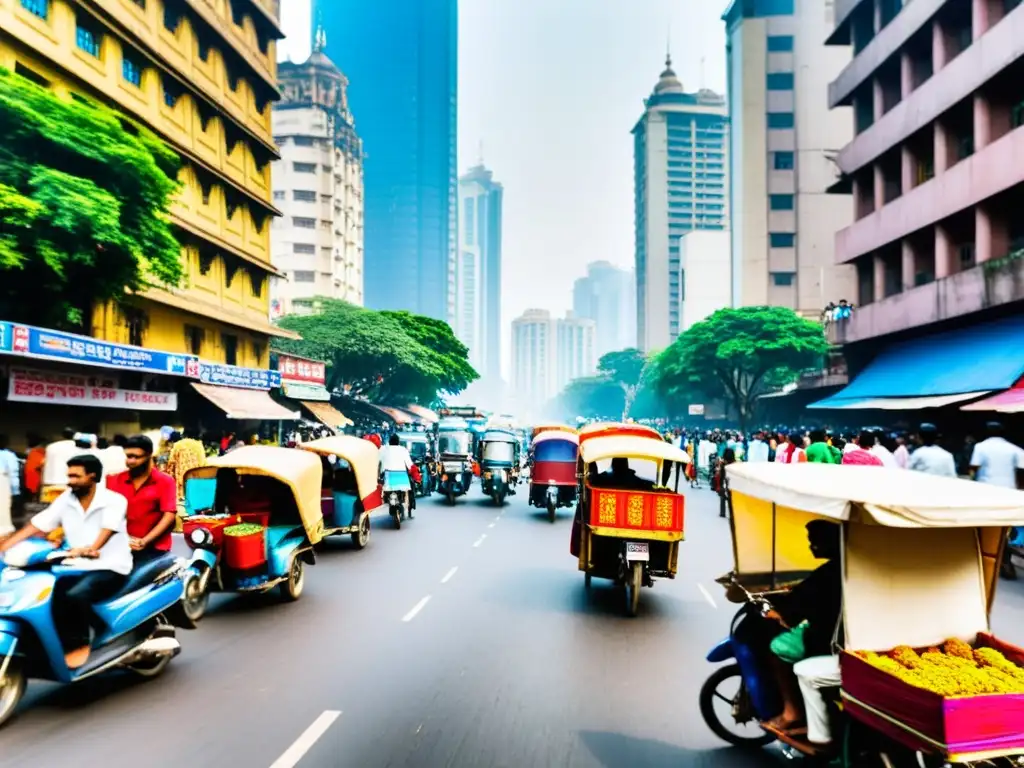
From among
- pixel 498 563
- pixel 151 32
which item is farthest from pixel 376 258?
pixel 498 563

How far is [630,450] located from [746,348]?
41261 mm

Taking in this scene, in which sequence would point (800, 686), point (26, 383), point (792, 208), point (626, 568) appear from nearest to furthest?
1. point (800, 686)
2. point (626, 568)
3. point (26, 383)
4. point (792, 208)

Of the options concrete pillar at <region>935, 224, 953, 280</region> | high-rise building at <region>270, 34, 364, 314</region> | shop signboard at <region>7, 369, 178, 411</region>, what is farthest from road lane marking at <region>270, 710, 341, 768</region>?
high-rise building at <region>270, 34, 364, 314</region>

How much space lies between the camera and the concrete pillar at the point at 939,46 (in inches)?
1019

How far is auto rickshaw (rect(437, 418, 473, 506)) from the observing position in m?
22.0

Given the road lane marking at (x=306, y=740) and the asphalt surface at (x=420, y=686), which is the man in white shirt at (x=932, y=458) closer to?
the asphalt surface at (x=420, y=686)

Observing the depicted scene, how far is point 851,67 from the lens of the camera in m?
33.7

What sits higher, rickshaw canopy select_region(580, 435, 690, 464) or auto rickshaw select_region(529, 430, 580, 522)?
rickshaw canopy select_region(580, 435, 690, 464)

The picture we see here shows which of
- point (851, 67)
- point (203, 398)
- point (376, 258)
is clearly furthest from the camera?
point (376, 258)

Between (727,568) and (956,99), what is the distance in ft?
64.1

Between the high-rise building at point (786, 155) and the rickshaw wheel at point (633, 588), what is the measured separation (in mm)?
72035

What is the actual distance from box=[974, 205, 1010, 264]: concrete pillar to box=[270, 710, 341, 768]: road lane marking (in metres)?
23.5

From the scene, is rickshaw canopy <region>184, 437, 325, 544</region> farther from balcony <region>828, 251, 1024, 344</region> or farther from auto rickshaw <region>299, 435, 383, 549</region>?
balcony <region>828, 251, 1024, 344</region>

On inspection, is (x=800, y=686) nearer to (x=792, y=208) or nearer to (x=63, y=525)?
(x=63, y=525)
